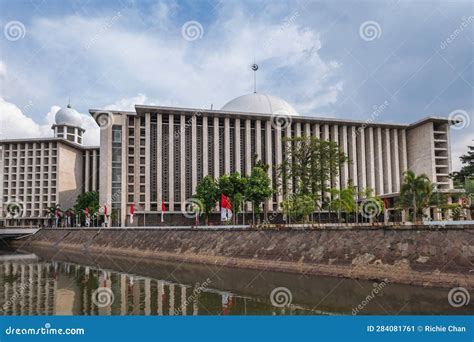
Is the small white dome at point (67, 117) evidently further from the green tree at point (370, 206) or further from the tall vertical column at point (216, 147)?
the green tree at point (370, 206)

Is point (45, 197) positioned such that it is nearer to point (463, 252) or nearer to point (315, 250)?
point (315, 250)

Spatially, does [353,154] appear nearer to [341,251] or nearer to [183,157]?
[183,157]

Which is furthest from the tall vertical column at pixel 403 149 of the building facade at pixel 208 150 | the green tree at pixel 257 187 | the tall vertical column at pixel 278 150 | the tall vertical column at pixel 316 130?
the green tree at pixel 257 187

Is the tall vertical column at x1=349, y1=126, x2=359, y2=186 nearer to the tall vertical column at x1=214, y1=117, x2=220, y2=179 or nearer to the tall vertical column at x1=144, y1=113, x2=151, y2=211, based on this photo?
the tall vertical column at x1=214, y1=117, x2=220, y2=179

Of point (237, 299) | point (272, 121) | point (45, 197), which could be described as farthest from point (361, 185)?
point (45, 197)

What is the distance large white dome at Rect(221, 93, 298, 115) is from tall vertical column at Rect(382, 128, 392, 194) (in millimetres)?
20635

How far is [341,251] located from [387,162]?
61474 millimetres

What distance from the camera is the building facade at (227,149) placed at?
2916 inches

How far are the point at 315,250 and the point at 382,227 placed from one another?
198 inches

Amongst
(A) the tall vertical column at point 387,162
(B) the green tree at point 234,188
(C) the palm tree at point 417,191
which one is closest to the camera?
(C) the palm tree at point 417,191

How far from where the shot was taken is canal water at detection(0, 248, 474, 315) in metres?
17.9

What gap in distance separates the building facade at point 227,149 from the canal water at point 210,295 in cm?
4188

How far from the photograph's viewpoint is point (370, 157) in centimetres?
8188

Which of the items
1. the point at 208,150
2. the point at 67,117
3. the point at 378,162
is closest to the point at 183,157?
the point at 208,150
